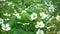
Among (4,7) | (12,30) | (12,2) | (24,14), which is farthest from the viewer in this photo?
(12,2)

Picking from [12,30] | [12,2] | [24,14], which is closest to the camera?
[12,30]

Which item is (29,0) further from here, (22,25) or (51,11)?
(22,25)

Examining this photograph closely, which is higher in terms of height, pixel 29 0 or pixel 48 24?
pixel 29 0

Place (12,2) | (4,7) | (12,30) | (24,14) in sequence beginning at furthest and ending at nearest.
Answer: (12,2), (4,7), (24,14), (12,30)

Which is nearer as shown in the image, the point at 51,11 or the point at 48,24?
the point at 48,24

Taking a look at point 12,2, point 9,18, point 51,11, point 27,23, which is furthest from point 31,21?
point 12,2

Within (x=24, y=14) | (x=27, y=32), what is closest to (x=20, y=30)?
(x=27, y=32)

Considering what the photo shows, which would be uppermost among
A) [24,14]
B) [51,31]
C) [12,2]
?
[12,2]

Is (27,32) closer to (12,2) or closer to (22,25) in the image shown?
(22,25)

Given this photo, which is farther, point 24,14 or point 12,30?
point 24,14
